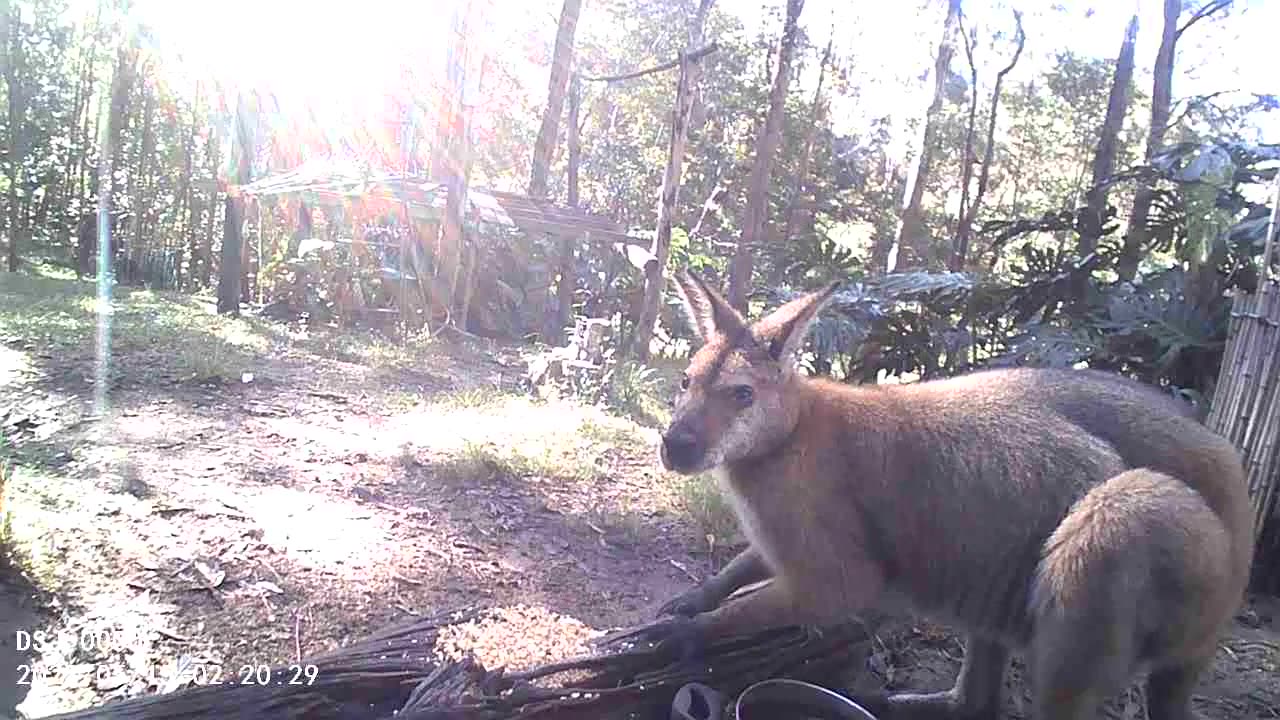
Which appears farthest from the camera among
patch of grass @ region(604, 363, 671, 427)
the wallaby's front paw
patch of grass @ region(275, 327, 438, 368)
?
patch of grass @ region(275, 327, 438, 368)

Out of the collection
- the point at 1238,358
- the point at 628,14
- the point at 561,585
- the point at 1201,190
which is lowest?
the point at 561,585

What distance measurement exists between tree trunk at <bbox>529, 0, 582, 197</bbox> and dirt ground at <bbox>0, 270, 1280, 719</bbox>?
8.37m

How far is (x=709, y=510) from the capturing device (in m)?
4.71

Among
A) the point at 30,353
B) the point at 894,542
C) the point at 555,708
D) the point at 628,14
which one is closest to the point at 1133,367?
the point at 894,542

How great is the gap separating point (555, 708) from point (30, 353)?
6375 mm

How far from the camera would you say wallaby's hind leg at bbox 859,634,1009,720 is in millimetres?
2844

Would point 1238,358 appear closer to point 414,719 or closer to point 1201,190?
point 1201,190

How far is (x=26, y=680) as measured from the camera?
8.17ft

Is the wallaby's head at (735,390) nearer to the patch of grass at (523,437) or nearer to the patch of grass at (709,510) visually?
the patch of grass at (709,510)

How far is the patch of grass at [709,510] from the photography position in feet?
14.8

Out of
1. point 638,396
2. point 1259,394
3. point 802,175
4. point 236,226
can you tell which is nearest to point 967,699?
point 1259,394

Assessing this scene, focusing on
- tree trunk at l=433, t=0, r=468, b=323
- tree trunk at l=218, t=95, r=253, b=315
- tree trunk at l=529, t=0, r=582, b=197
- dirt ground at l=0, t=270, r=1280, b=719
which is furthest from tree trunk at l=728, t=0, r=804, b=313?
tree trunk at l=218, t=95, r=253, b=315
